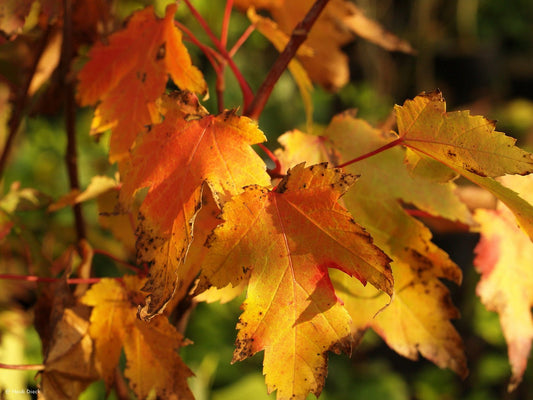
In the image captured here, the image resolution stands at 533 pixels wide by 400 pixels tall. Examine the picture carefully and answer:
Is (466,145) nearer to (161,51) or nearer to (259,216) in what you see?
(259,216)

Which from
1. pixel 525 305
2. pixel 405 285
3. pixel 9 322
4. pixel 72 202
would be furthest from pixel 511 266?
pixel 9 322

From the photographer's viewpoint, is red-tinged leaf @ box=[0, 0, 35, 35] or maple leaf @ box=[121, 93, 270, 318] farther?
red-tinged leaf @ box=[0, 0, 35, 35]

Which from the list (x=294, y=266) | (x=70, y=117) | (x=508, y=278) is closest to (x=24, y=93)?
(x=70, y=117)

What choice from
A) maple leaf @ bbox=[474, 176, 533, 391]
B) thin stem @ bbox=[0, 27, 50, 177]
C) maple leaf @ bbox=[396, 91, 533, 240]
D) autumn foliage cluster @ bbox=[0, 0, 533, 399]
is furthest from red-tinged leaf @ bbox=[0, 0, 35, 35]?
maple leaf @ bbox=[474, 176, 533, 391]

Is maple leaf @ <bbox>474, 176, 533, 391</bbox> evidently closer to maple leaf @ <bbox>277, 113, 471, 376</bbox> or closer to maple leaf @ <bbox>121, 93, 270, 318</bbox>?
maple leaf @ <bbox>277, 113, 471, 376</bbox>

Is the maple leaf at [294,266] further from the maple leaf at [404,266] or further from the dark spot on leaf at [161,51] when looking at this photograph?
the dark spot on leaf at [161,51]

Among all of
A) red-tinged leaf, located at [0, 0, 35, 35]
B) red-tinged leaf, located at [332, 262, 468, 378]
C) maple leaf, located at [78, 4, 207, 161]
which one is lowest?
red-tinged leaf, located at [332, 262, 468, 378]

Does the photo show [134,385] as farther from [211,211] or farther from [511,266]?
[511,266]
